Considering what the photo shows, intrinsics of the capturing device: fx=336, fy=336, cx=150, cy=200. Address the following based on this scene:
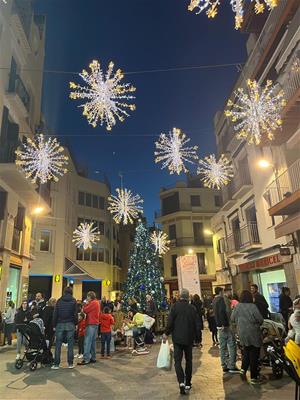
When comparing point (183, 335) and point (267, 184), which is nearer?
point (183, 335)

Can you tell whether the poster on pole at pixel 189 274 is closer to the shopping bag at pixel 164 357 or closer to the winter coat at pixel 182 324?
the shopping bag at pixel 164 357

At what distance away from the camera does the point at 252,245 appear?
18250 mm

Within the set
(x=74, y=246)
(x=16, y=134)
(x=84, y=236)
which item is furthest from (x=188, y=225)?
(x=16, y=134)

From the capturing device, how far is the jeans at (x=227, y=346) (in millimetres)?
7751

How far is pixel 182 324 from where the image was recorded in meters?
6.62

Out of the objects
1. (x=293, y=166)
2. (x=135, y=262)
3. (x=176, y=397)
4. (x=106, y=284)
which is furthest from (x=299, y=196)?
(x=106, y=284)

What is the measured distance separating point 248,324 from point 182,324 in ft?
4.71

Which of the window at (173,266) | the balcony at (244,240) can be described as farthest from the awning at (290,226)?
the window at (173,266)

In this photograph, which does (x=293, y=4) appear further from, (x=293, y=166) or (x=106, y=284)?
(x=106, y=284)

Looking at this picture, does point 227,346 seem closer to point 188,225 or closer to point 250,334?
point 250,334

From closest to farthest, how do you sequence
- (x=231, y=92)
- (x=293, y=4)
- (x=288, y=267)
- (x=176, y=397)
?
(x=176, y=397) < (x=293, y=4) < (x=288, y=267) < (x=231, y=92)

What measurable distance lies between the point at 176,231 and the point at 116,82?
1291 inches

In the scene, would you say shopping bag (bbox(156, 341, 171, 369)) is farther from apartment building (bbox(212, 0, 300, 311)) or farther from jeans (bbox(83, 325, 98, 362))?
apartment building (bbox(212, 0, 300, 311))

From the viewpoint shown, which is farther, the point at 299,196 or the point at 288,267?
the point at 288,267
